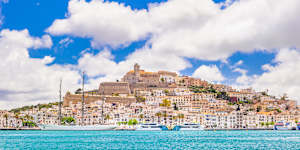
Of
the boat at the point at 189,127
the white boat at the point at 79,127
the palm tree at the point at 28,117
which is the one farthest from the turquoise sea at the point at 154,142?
the palm tree at the point at 28,117

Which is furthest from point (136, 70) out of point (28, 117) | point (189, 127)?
point (189, 127)

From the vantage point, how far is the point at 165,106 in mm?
140250

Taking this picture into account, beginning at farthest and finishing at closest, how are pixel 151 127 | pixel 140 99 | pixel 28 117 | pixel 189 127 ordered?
1. pixel 140 99
2. pixel 28 117
3. pixel 151 127
4. pixel 189 127

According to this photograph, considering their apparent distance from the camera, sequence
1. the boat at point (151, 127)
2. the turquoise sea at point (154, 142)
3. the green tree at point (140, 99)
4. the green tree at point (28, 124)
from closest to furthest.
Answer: the turquoise sea at point (154, 142) < the boat at point (151, 127) < the green tree at point (28, 124) < the green tree at point (140, 99)

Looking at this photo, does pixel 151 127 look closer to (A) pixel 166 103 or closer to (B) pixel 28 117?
(A) pixel 166 103

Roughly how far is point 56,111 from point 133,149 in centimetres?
10090

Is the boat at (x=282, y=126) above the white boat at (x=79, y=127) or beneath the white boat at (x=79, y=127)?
beneath

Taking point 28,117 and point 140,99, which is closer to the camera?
point 28,117

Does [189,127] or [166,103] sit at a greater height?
[166,103]

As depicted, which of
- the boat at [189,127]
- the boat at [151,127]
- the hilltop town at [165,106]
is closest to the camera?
the boat at [189,127]

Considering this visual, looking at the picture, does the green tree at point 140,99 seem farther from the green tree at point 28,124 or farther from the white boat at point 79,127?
the white boat at point 79,127

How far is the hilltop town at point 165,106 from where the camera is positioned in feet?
403

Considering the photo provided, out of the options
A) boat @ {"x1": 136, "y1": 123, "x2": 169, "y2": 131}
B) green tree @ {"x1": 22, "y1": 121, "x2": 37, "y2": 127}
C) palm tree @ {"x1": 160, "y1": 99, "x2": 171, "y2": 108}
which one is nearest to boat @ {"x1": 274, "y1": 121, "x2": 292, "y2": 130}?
boat @ {"x1": 136, "y1": 123, "x2": 169, "y2": 131}

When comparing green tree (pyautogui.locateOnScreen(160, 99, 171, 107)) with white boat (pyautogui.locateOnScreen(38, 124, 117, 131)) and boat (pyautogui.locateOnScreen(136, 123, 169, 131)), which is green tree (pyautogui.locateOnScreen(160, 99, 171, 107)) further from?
white boat (pyautogui.locateOnScreen(38, 124, 117, 131))
